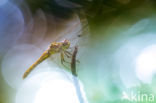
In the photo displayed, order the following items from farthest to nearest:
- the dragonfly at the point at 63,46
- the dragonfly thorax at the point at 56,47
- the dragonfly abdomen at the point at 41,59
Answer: the dragonfly abdomen at the point at 41,59, the dragonfly thorax at the point at 56,47, the dragonfly at the point at 63,46

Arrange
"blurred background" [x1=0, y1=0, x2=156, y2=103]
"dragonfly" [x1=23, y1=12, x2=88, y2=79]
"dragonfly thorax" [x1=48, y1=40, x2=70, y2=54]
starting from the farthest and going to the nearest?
"dragonfly thorax" [x1=48, y1=40, x2=70, y2=54] → "dragonfly" [x1=23, y1=12, x2=88, y2=79] → "blurred background" [x1=0, y1=0, x2=156, y2=103]

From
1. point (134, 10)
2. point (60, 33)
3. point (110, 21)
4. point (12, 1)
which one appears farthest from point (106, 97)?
→ point (12, 1)

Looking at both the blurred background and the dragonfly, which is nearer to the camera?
the blurred background

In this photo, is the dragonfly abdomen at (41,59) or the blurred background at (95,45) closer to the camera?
the blurred background at (95,45)

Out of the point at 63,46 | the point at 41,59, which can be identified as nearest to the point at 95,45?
the point at 63,46

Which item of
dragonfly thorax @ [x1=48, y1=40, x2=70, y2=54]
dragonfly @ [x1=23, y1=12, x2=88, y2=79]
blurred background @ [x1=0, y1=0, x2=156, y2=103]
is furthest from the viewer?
dragonfly thorax @ [x1=48, y1=40, x2=70, y2=54]

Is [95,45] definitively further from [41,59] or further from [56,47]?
[41,59]

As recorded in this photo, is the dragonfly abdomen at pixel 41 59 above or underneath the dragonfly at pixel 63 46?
underneath

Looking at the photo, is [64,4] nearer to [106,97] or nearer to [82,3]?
[82,3]

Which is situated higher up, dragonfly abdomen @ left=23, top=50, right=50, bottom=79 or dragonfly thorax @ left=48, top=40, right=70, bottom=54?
dragonfly thorax @ left=48, top=40, right=70, bottom=54

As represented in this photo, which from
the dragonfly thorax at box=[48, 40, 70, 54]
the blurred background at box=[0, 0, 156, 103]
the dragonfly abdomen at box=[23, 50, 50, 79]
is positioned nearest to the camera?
the blurred background at box=[0, 0, 156, 103]
